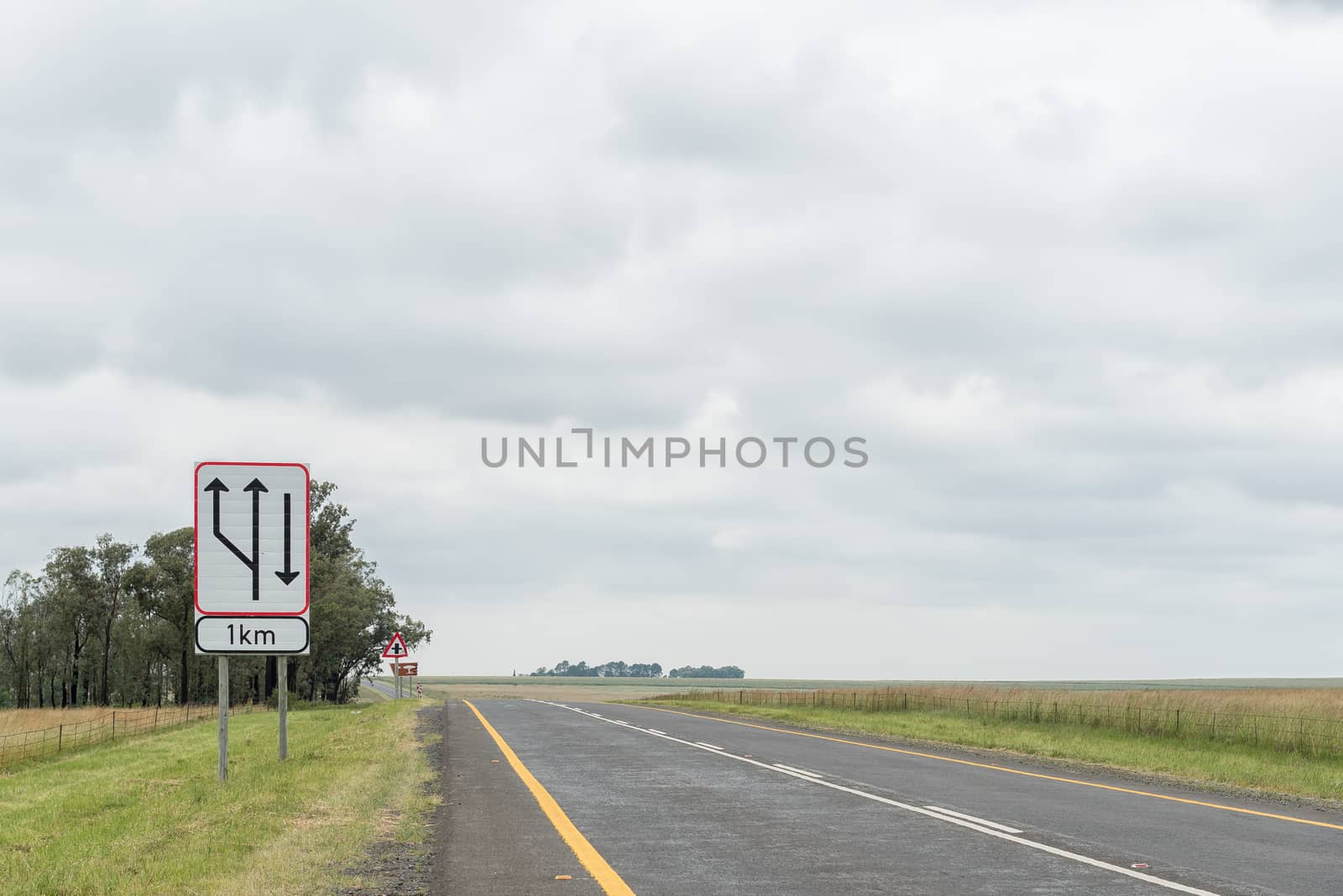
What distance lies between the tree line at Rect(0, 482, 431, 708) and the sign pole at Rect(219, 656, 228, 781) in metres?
58.4

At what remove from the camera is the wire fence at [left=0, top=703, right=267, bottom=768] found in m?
33.7

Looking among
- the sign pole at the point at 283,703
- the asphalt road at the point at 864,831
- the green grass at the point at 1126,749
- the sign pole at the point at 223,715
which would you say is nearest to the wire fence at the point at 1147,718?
the green grass at the point at 1126,749

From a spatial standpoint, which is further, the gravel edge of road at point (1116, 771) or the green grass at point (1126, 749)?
the green grass at point (1126, 749)

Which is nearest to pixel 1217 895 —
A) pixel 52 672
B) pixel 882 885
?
pixel 882 885

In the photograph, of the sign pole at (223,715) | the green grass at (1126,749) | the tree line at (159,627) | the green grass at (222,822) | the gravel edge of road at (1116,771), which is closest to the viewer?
the green grass at (222,822)

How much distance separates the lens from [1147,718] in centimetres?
2773

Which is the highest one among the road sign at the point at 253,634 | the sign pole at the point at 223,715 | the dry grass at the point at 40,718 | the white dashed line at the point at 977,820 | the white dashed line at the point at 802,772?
the road sign at the point at 253,634

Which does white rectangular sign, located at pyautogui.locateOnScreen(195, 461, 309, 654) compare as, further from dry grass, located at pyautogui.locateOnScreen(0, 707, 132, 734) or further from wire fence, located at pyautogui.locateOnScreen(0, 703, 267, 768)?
dry grass, located at pyautogui.locateOnScreen(0, 707, 132, 734)

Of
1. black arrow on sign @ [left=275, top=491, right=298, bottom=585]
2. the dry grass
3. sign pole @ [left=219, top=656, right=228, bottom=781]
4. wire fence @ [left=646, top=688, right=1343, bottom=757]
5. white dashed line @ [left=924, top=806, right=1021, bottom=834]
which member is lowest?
the dry grass

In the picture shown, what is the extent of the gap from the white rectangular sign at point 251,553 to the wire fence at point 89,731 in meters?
23.3

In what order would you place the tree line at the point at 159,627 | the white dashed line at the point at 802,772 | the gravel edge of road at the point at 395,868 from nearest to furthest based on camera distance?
the gravel edge of road at the point at 395,868, the white dashed line at the point at 802,772, the tree line at the point at 159,627

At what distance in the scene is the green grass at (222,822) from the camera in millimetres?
8734

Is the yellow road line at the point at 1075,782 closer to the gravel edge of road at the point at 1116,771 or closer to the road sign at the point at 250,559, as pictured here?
the gravel edge of road at the point at 1116,771

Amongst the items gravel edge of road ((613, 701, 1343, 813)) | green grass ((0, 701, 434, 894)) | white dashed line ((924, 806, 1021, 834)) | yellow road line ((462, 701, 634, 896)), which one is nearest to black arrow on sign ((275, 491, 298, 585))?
green grass ((0, 701, 434, 894))
